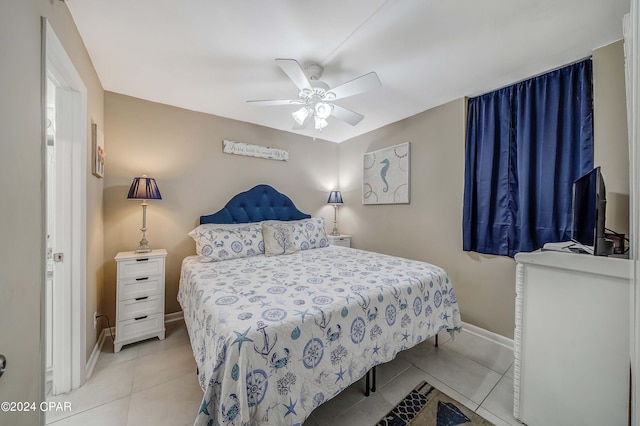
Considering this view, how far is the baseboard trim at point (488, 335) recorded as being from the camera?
2.15m

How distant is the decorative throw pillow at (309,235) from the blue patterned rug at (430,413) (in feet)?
5.90

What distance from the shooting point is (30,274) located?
92cm

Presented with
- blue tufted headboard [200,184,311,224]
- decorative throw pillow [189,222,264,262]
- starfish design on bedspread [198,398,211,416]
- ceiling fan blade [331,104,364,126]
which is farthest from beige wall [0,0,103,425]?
blue tufted headboard [200,184,311,224]

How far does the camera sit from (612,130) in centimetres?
163

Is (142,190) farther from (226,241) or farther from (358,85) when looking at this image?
(358,85)

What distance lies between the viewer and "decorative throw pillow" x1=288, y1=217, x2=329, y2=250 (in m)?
2.93

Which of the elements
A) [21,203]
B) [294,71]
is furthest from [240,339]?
[294,71]

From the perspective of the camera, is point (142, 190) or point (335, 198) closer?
point (142, 190)

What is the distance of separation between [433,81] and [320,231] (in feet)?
6.84

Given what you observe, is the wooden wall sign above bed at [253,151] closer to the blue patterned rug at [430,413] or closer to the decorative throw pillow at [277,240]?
the decorative throw pillow at [277,240]

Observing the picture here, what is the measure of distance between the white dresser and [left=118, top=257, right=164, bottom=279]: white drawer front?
2.95 m

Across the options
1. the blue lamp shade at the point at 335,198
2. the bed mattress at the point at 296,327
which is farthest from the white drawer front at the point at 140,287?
the blue lamp shade at the point at 335,198

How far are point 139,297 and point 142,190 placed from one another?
1.03 meters

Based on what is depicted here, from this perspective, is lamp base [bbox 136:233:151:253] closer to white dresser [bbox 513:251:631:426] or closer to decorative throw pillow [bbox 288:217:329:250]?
decorative throw pillow [bbox 288:217:329:250]
